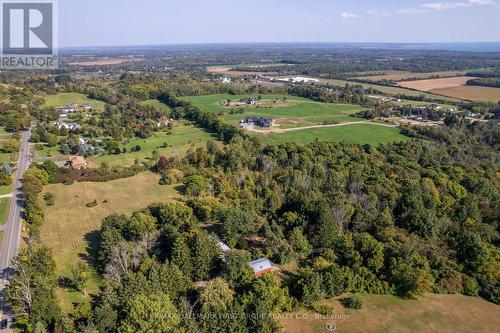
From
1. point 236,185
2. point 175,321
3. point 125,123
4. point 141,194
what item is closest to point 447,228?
point 236,185

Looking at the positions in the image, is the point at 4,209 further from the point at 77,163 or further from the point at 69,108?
the point at 69,108

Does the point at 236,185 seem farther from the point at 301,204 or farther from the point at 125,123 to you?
the point at 125,123

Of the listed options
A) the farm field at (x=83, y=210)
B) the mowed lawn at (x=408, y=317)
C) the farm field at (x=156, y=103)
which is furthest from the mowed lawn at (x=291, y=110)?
the mowed lawn at (x=408, y=317)

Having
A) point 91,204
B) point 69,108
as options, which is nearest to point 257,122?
point 91,204

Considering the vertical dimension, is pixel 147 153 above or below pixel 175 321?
above

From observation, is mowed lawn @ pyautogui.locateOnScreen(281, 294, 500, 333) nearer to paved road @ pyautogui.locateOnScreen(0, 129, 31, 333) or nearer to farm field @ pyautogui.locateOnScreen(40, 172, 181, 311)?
farm field @ pyautogui.locateOnScreen(40, 172, 181, 311)

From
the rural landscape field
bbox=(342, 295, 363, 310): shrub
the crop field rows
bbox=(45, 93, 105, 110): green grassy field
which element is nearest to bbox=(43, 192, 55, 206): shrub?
the rural landscape field
